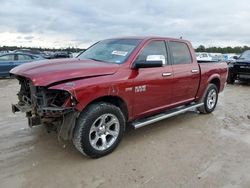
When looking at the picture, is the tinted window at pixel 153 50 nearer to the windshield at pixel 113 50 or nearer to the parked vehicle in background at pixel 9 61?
the windshield at pixel 113 50

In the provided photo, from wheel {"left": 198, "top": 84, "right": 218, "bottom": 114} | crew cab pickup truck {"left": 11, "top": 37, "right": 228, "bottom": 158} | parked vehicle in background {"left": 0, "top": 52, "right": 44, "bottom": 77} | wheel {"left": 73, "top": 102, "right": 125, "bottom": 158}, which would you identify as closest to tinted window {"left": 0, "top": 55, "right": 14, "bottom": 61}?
parked vehicle in background {"left": 0, "top": 52, "right": 44, "bottom": 77}

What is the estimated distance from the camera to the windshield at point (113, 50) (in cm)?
486

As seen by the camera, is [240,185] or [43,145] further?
[43,145]

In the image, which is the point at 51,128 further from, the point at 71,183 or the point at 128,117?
the point at 128,117

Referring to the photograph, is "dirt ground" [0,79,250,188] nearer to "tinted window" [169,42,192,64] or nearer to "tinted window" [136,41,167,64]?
"tinted window" [169,42,192,64]

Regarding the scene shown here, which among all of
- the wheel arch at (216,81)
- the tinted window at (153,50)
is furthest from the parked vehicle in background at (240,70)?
the tinted window at (153,50)

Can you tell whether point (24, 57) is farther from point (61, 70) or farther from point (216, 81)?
point (61, 70)

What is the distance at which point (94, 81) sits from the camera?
4.11 meters

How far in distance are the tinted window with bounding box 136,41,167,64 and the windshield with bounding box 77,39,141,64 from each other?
18 cm

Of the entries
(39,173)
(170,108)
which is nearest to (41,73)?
(39,173)

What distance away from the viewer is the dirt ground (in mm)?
3641

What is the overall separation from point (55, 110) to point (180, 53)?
320 cm

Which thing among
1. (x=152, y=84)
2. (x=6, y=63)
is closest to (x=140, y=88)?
(x=152, y=84)

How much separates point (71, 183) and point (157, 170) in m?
1.17
